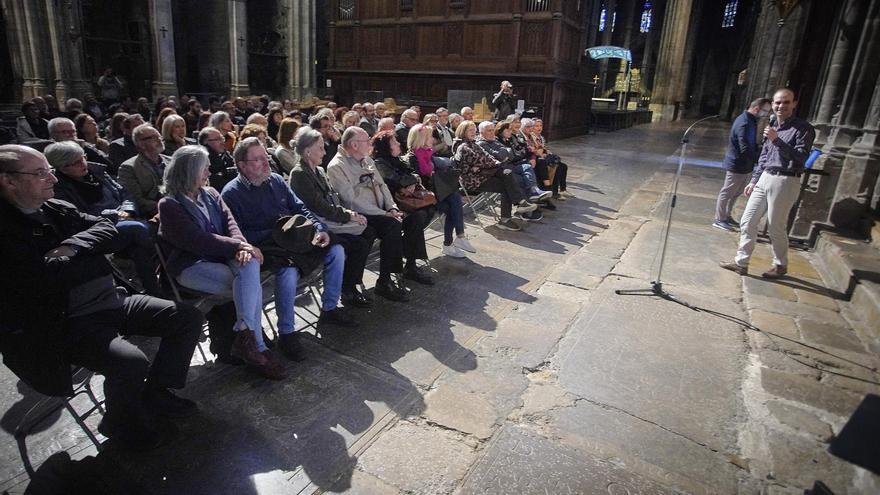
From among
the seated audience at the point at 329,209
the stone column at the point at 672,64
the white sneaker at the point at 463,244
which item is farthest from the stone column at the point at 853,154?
the stone column at the point at 672,64

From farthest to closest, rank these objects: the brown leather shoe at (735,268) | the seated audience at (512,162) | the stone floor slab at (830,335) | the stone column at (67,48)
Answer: the stone column at (67,48) → the seated audience at (512,162) → the brown leather shoe at (735,268) → the stone floor slab at (830,335)

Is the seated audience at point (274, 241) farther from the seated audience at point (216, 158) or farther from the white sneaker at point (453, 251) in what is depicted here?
the white sneaker at point (453, 251)

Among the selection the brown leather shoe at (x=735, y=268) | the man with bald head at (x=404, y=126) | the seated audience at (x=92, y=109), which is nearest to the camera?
the brown leather shoe at (x=735, y=268)

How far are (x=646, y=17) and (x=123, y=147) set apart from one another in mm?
44662

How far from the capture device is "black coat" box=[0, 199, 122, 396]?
6.71 ft

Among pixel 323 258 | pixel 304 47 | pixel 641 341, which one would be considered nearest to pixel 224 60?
pixel 304 47

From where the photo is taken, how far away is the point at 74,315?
2.31 m

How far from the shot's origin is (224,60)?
18562 mm

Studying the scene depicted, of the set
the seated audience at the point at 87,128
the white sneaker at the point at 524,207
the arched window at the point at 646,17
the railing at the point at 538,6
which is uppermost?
the arched window at the point at 646,17

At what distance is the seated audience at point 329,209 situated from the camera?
147 inches

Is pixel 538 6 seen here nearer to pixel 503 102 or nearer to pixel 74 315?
pixel 503 102

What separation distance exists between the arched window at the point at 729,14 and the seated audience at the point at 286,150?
46.5 metres

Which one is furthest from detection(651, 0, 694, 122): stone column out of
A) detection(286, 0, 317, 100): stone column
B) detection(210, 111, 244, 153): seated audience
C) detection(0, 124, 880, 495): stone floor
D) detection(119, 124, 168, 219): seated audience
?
detection(119, 124, 168, 219): seated audience

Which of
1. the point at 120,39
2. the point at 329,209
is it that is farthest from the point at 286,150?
the point at 120,39
